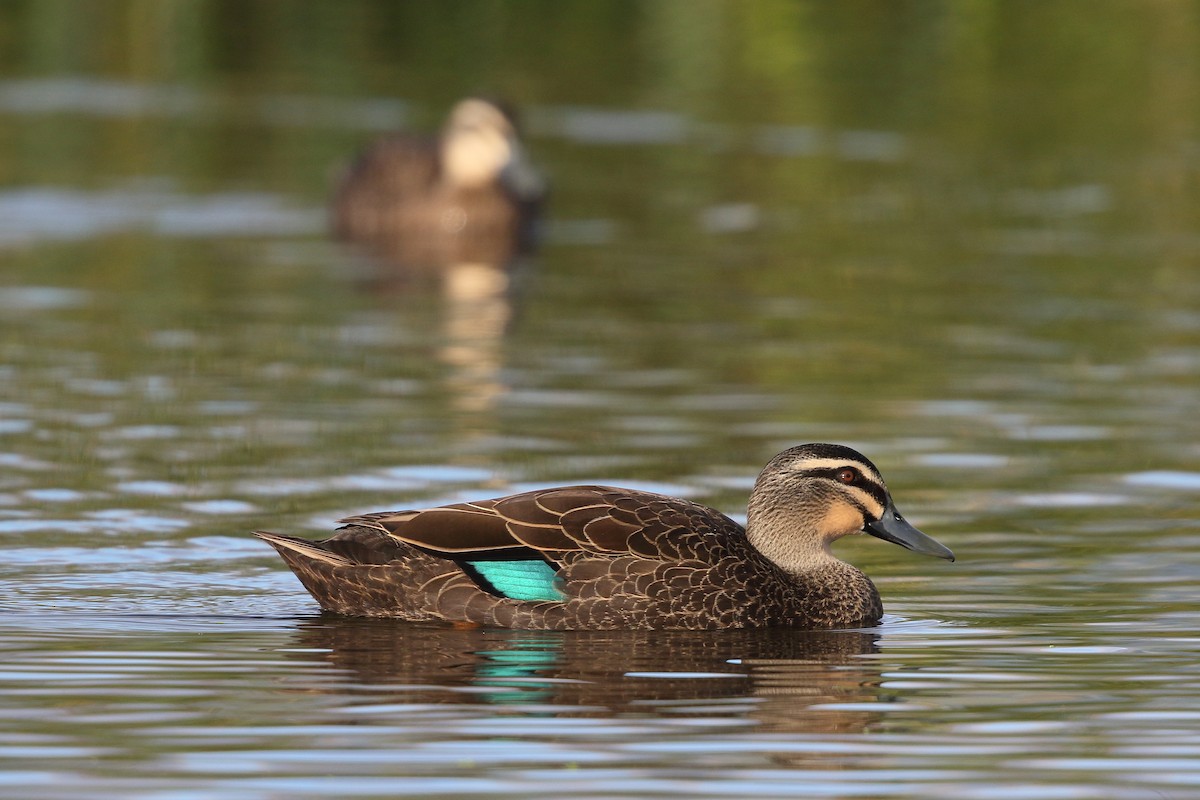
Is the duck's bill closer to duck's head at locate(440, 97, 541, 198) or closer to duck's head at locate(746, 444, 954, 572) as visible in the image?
duck's head at locate(746, 444, 954, 572)

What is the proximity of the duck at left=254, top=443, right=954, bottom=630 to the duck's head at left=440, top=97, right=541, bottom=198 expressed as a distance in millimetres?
14331

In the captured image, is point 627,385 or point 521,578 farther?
point 627,385

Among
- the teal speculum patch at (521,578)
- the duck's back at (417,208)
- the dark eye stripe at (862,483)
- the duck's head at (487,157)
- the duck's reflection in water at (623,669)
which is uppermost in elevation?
the duck's head at (487,157)

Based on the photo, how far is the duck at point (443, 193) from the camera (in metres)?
24.6

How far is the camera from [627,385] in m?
16.2

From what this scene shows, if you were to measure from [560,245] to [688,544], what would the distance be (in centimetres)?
1343

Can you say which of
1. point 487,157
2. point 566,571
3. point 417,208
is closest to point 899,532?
point 566,571

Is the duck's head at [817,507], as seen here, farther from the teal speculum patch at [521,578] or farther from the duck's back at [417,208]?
the duck's back at [417,208]

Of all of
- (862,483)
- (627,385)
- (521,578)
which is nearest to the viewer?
(521,578)

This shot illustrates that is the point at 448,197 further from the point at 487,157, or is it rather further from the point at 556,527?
the point at 556,527

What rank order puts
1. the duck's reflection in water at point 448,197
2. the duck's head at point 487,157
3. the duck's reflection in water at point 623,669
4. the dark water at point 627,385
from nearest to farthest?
the dark water at point 627,385, the duck's reflection in water at point 623,669, the duck's reflection in water at point 448,197, the duck's head at point 487,157

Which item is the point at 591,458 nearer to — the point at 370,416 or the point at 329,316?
the point at 370,416

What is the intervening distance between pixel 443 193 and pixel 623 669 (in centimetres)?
1581

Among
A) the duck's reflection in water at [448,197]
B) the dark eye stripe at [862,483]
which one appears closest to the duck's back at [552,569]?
the dark eye stripe at [862,483]
